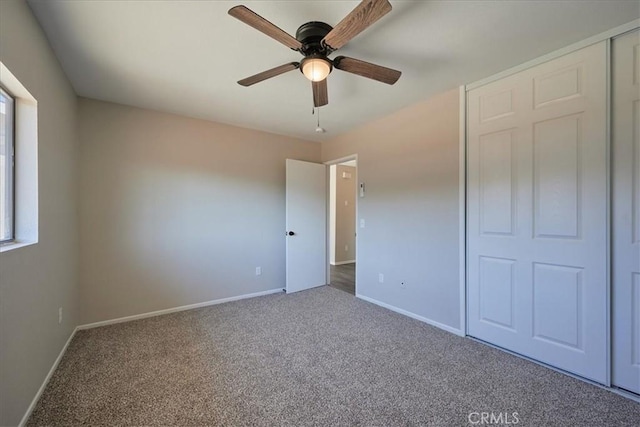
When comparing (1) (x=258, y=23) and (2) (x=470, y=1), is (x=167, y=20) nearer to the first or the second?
(1) (x=258, y=23)

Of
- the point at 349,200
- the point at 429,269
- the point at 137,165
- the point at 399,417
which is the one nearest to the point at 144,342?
the point at 137,165

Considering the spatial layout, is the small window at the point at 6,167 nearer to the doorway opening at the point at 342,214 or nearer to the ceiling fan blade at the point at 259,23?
the ceiling fan blade at the point at 259,23

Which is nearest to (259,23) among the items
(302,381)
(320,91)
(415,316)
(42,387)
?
(320,91)

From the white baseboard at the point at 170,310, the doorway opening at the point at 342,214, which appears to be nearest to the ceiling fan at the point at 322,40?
the white baseboard at the point at 170,310

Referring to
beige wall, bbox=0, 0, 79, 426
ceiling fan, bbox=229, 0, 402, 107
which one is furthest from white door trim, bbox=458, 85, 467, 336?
beige wall, bbox=0, 0, 79, 426

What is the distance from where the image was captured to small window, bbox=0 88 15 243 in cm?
160

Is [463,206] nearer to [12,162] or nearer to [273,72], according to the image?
[273,72]

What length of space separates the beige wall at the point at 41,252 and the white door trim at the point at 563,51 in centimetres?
327

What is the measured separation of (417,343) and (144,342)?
254 cm

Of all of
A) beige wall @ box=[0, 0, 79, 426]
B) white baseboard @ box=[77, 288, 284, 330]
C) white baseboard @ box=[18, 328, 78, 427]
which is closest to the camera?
beige wall @ box=[0, 0, 79, 426]

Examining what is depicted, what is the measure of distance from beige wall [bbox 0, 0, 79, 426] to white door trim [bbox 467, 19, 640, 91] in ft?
10.7

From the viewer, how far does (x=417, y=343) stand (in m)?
2.48

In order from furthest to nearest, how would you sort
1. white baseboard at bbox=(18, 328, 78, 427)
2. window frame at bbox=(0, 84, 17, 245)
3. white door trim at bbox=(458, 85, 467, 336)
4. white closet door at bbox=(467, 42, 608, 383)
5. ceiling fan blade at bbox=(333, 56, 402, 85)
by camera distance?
white door trim at bbox=(458, 85, 467, 336) < white closet door at bbox=(467, 42, 608, 383) < ceiling fan blade at bbox=(333, 56, 402, 85) < window frame at bbox=(0, 84, 17, 245) < white baseboard at bbox=(18, 328, 78, 427)

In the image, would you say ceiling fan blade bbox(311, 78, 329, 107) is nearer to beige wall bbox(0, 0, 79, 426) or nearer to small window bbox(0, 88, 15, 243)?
beige wall bbox(0, 0, 79, 426)
